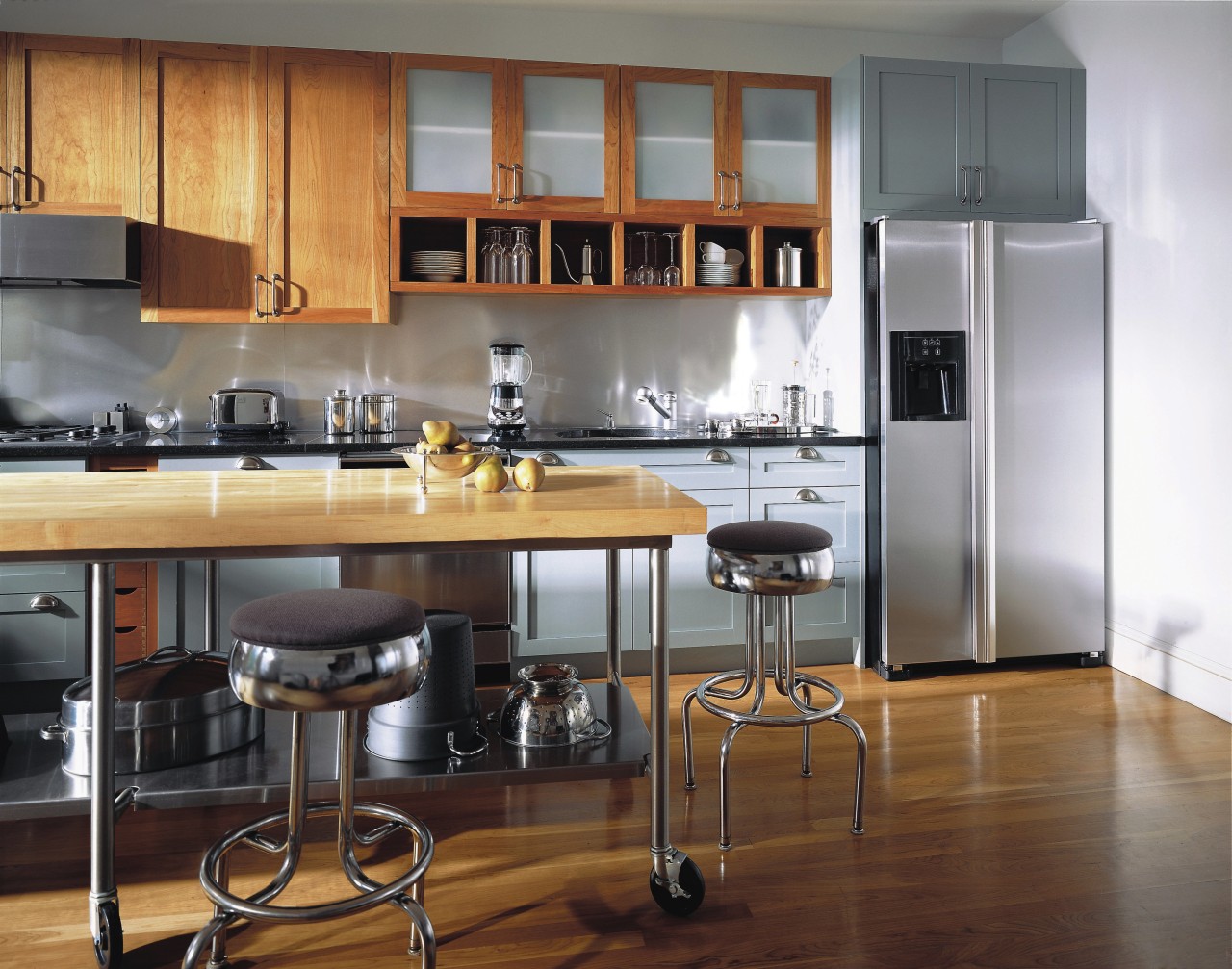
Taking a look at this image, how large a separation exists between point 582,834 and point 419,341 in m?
2.53

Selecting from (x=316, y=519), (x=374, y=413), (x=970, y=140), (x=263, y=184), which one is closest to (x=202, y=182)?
(x=263, y=184)

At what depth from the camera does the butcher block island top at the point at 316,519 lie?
1.78 m

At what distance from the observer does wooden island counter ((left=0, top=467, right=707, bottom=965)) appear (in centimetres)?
179

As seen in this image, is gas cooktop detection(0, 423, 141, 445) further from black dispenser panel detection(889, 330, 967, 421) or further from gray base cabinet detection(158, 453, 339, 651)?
black dispenser panel detection(889, 330, 967, 421)

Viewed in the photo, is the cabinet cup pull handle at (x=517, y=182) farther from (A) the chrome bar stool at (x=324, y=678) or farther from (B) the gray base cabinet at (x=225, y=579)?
(A) the chrome bar stool at (x=324, y=678)

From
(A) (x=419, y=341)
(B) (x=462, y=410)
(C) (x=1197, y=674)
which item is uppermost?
(A) (x=419, y=341)

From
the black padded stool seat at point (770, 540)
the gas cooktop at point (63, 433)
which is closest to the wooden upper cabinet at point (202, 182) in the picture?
the gas cooktop at point (63, 433)

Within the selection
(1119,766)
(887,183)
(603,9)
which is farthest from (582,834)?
(603,9)

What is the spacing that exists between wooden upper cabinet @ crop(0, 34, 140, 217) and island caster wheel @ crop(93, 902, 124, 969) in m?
2.82

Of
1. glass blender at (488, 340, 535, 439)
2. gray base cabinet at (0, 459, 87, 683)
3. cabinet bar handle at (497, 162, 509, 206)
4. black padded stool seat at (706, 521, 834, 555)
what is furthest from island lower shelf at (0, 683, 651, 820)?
cabinet bar handle at (497, 162, 509, 206)

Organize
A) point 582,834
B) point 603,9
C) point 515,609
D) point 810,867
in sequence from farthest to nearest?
point 603,9 < point 515,609 < point 582,834 < point 810,867

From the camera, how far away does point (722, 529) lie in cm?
250

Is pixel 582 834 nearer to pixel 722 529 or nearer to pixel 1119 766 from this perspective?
pixel 722 529

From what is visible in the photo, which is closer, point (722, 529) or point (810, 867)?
point (810, 867)
